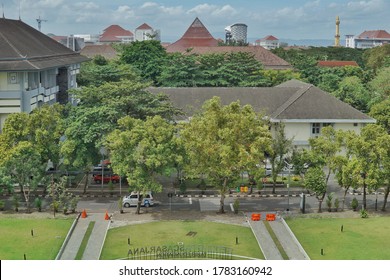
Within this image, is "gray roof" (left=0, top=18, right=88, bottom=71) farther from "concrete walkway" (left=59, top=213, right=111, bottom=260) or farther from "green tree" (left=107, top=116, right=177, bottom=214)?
"concrete walkway" (left=59, top=213, right=111, bottom=260)

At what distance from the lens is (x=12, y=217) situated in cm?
3186

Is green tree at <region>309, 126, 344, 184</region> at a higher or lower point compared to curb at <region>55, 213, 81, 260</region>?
higher

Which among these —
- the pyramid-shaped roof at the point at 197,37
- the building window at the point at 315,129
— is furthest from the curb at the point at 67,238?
the pyramid-shaped roof at the point at 197,37

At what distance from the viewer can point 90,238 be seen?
92.6ft

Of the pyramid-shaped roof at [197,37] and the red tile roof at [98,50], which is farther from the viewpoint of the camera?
the red tile roof at [98,50]

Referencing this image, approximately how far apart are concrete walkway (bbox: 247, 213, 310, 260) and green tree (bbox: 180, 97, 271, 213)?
11.3 feet

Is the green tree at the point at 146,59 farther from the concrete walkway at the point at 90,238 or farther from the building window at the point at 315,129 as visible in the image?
the concrete walkway at the point at 90,238

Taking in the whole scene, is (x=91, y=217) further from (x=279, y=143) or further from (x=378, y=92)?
(x=378, y=92)

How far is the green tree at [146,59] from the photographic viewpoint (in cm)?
6762

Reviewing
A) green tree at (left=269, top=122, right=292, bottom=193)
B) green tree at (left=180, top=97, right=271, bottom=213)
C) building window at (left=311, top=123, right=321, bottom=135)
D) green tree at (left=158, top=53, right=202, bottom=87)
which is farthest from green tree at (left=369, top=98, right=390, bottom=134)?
green tree at (left=158, top=53, right=202, bottom=87)

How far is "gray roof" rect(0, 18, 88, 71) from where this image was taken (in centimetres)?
3950

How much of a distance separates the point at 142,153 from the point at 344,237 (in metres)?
12.0

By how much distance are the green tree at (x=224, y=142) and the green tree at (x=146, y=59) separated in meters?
33.9

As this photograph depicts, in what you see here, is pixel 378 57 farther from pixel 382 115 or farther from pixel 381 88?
pixel 382 115
